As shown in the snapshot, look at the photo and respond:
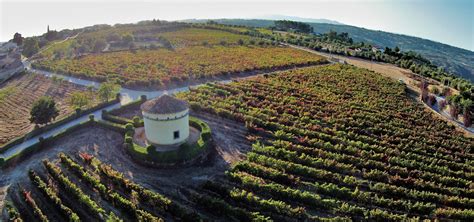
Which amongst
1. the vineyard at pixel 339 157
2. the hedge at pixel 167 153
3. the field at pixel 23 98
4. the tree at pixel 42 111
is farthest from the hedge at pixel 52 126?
the vineyard at pixel 339 157

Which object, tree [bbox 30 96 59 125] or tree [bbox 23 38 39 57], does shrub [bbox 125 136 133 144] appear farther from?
tree [bbox 23 38 39 57]

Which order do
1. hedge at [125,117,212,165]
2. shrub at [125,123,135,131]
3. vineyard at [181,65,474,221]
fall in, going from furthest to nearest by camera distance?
shrub at [125,123,135,131] < hedge at [125,117,212,165] < vineyard at [181,65,474,221]

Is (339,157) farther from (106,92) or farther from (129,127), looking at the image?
(106,92)

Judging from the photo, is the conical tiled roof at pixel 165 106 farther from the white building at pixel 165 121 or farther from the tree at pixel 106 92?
the tree at pixel 106 92

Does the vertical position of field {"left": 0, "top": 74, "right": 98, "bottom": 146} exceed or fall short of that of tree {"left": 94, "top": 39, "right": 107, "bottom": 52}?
it falls short

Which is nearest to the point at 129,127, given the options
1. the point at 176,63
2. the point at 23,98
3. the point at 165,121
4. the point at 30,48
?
the point at 165,121

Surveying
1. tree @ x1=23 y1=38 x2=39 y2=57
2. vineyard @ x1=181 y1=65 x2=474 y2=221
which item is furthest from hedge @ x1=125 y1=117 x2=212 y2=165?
tree @ x1=23 y1=38 x2=39 y2=57

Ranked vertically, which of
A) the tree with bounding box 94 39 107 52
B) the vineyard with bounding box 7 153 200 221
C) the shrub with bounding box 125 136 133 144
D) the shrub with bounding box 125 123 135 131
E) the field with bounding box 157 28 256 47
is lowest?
the vineyard with bounding box 7 153 200 221
